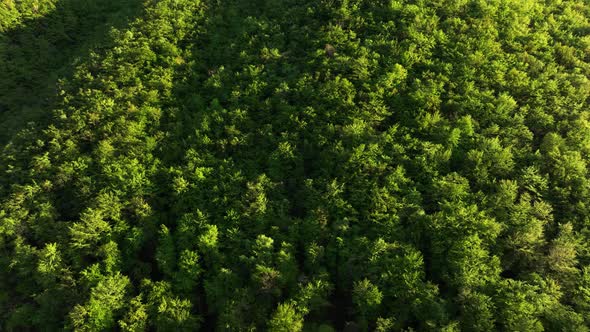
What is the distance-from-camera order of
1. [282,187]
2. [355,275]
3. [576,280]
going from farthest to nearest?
[282,187], [355,275], [576,280]

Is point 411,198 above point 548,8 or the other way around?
the other way around

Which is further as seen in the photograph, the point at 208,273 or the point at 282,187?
the point at 282,187

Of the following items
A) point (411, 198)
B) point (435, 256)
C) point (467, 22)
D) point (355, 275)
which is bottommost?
point (355, 275)

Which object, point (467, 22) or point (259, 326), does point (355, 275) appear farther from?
point (467, 22)

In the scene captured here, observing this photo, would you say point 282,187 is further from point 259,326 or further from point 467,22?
point 467,22

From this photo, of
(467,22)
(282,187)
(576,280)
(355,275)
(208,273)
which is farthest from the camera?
(467,22)

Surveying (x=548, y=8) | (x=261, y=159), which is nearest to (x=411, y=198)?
(x=261, y=159)

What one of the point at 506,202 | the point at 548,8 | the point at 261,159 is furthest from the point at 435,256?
the point at 548,8
